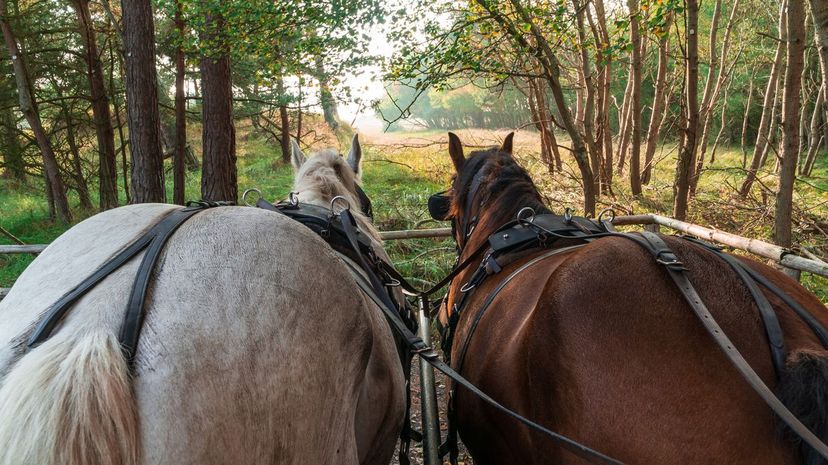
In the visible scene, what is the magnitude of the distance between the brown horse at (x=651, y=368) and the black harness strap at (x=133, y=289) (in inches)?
40.4

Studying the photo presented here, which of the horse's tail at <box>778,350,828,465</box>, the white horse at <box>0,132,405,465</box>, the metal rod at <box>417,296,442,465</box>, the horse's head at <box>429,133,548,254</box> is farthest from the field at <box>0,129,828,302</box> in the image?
the horse's tail at <box>778,350,828,465</box>

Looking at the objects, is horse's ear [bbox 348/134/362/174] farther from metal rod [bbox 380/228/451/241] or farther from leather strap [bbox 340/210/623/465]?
metal rod [bbox 380/228/451/241]

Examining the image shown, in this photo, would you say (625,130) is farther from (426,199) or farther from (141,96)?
(141,96)

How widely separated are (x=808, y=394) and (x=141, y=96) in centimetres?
627

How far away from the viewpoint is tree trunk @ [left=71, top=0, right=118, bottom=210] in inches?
370

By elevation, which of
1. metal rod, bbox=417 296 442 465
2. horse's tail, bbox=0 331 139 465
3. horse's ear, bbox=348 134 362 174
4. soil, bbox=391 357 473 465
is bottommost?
soil, bbox=391 357 473 465

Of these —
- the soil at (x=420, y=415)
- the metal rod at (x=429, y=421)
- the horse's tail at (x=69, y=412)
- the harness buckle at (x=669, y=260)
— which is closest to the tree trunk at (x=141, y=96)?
the soil at (x=420, y=415)

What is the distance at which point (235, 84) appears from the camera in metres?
12.9

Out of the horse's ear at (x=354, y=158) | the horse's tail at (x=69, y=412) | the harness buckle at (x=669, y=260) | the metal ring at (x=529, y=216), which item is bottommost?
the horse's tail at (x=69, y=412)

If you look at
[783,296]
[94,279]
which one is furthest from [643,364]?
[94,279]

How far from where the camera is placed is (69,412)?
1.00 metres

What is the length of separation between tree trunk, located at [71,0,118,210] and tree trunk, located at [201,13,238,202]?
14.9 feet

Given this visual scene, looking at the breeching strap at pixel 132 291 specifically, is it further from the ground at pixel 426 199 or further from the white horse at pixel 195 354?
the ground at pixel 426 199

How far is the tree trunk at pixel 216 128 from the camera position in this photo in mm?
6426
